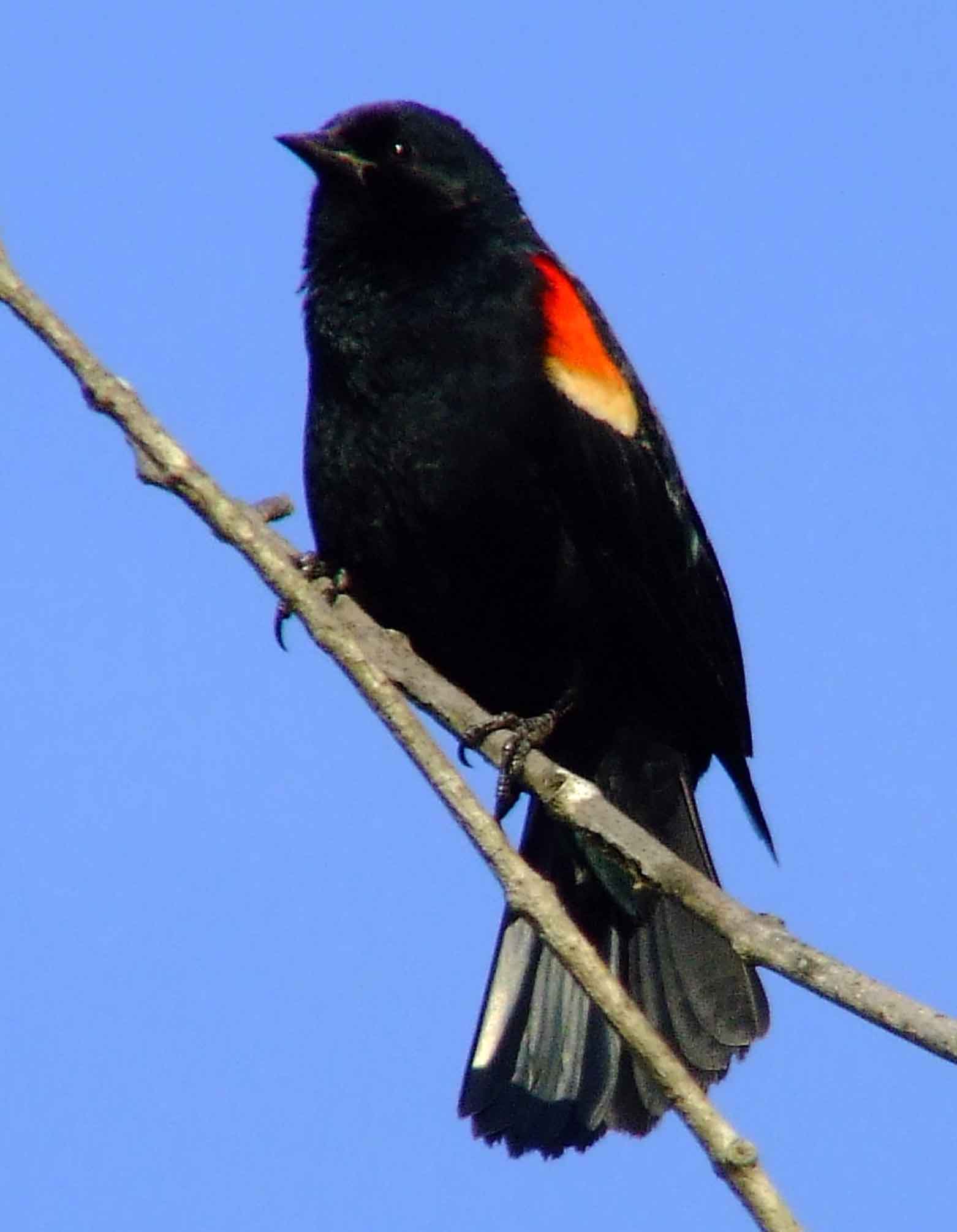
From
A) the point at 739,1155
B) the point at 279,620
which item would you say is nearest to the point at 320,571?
the point at 279,620

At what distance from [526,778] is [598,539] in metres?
1.33

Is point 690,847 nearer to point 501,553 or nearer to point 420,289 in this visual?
point 501,553

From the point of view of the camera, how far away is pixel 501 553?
441 centimetres

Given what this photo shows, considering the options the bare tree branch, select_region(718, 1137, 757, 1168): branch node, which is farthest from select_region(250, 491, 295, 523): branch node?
select_region(718, 1137, 757, 1168): branch node

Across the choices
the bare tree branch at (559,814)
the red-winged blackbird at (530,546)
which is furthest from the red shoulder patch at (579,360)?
the bare tree branch at (559,814)

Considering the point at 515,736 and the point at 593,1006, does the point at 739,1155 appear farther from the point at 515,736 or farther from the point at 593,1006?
the point at 593,1006

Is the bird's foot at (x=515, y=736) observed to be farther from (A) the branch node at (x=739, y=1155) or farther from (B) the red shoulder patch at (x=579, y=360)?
(A) the branch node at (x=739, y=1155)

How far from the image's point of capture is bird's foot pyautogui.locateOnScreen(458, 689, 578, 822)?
12.1 ft

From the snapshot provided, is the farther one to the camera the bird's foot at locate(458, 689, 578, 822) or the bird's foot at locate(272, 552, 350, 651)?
the bird's foot at locate(272, 552, 350, 651)

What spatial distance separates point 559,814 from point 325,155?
7.19 ft

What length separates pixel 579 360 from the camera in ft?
15.0

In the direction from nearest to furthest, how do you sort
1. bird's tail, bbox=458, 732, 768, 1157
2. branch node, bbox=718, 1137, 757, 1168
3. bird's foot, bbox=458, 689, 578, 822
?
branch node, bbox=718, 1137, 757, 1168, bird's foot, bbox=458, 689, 578, 822, bird's tail, bbox=458, 732, 768, 1157

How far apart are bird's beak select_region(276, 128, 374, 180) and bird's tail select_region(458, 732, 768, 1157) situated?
1598mm

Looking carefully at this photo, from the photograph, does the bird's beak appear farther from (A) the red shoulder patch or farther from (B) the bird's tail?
(B) the bird's tail
